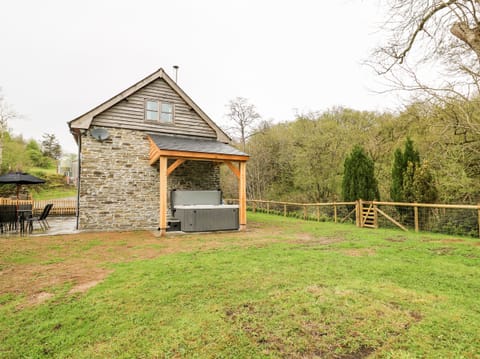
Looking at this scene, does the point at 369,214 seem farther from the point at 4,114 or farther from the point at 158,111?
the point at 4,114

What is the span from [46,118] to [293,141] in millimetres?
32221

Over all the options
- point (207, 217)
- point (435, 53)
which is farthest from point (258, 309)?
point (435, 53)

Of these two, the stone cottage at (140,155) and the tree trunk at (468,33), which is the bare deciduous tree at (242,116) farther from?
the tree trunk at (468,33)

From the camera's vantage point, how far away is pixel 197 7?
12.2 metres

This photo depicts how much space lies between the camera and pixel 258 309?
2.82m

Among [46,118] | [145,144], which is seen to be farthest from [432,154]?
[46,118]

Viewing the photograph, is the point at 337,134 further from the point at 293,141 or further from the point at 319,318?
the point at 319,318

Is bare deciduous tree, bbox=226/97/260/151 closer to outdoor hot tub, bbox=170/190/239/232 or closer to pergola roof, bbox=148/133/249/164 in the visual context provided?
pergola roof, bbox=148/133/249/164

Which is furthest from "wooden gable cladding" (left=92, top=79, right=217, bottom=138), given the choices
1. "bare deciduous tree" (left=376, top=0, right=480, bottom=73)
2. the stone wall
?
"bare deciduous tree" (left=376, top=0, right=480, bottom=73)

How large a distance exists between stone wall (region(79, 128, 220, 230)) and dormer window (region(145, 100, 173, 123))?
2.73ft

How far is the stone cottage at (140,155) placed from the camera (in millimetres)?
8992

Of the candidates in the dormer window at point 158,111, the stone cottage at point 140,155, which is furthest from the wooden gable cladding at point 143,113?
the dormer window at point 158,111

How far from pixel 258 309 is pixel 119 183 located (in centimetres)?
819

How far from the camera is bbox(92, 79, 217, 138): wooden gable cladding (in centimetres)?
962
